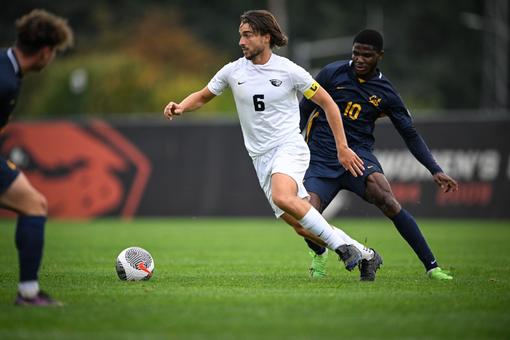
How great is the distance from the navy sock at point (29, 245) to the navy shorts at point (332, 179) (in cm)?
352

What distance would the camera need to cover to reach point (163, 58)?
56562mm

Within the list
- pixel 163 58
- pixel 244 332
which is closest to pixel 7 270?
pixel 244 332

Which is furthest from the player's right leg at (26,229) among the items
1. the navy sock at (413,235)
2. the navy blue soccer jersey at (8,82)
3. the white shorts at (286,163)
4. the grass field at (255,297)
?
the navy sock at (413,235)

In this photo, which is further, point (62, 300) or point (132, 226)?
point (132, 226)

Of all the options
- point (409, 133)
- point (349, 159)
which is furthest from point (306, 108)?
point (349, 159)

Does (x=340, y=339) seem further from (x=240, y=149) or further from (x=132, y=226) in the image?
(x=240, y=149)

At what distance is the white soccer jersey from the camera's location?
9141 millimetres

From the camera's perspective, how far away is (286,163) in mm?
9047

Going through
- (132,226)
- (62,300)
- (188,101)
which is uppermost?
(188,101)

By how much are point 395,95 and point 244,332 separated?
14.6 ft

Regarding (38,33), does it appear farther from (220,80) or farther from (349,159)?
(349,159)

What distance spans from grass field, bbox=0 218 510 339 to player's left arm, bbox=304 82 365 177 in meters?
1.19

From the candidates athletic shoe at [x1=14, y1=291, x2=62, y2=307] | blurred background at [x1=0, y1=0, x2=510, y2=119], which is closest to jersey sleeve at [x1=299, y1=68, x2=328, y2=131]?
athletic shoe at [x1=14, y1=291, x2=62, y2=307]

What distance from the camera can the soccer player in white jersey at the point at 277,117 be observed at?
353 inches
